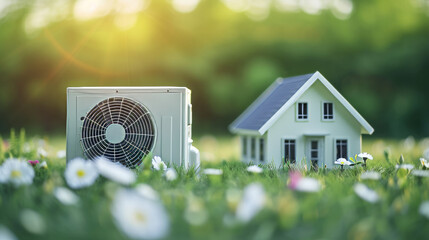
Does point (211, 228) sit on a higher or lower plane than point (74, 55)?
lower

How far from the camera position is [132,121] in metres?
4.02

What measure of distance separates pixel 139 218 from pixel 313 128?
3111mm

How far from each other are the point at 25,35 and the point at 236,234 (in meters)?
12.6

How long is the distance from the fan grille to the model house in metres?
1.26

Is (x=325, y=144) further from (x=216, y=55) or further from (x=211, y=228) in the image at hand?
(x=216, y=55)

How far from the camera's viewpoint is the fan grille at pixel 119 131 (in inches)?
155

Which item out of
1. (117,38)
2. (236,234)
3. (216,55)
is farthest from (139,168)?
(216,55)

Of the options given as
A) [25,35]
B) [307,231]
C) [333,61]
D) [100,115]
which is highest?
[25,35]

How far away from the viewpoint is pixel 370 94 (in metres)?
12.1

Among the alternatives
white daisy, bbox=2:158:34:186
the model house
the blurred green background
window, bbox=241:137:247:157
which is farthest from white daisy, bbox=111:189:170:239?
the blurred green background

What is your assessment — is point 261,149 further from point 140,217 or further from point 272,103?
point 140,217

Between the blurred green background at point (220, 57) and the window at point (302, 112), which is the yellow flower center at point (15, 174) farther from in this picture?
the blurred green background at point (220, 57)

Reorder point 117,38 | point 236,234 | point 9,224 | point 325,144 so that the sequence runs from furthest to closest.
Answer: point 117,38
point 325,144
point 9,224
point 236,234

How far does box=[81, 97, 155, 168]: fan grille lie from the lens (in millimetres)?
3936
